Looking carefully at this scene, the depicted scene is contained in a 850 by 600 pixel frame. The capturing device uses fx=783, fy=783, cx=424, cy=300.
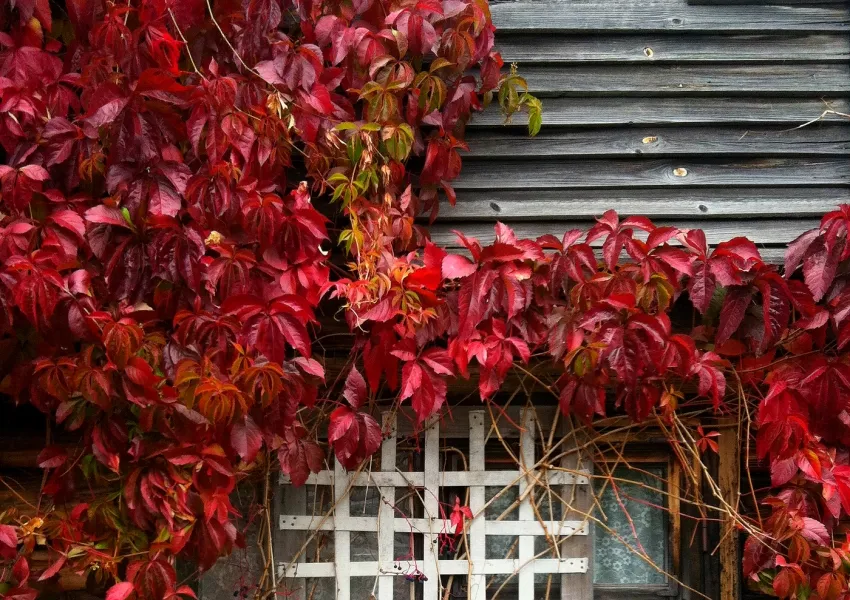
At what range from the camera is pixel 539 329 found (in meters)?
2.44

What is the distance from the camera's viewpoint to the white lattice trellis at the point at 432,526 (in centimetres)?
267

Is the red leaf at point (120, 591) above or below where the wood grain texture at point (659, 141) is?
below

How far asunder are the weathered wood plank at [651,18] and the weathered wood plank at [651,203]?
1.93 ft

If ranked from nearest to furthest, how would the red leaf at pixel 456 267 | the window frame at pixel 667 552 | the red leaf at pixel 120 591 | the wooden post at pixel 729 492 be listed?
the red leaf at pixel 120 591 < the red leaf at pixel 456 267 < the wooden post at pixel 729 492 < the window frame at pixel 667 552

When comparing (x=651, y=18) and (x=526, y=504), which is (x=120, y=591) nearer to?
(x=526, y=504)

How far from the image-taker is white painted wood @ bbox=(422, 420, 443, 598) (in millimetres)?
2668

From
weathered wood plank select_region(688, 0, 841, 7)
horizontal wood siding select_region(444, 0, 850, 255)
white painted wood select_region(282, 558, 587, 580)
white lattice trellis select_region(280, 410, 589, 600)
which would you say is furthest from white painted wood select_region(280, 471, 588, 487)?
weathered wood plank select_region(688, 0, 841, 7)

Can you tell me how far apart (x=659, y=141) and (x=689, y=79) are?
0.25 m

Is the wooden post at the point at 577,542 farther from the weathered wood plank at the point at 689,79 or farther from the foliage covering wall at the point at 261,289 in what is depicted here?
the weathered wood plank at the point at 689,79

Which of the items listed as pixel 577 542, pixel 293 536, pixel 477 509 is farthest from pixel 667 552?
pixel 293 536

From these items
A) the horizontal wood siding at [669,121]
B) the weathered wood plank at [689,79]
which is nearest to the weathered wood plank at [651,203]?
the horizontal wood siding at [669,121]

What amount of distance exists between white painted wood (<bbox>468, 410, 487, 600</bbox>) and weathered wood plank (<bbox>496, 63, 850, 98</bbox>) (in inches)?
48.2

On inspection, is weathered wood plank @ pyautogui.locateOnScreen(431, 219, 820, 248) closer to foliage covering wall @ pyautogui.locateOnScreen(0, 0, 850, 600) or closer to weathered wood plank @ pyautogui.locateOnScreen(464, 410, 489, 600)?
foliage covering wall @ pyautogui.locateOnScreen(0, 0, 850, 600)

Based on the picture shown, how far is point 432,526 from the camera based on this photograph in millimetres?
2662
